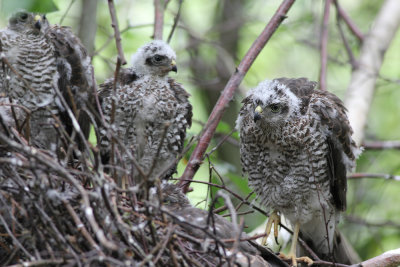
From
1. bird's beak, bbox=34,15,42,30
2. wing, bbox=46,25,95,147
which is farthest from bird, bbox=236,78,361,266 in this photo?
bird's beak, bbox=34,15,42,30

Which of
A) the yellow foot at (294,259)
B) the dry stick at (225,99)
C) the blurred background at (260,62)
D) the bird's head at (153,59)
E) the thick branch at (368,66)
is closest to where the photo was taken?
the dry stick at (225,99)

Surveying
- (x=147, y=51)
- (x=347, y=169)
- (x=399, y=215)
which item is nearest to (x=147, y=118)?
(x=147, y=51)

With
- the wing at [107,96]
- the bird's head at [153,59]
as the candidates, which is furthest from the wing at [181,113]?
the wing at [107,96]

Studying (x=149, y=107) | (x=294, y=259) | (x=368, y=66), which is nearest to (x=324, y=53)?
(x=368, y=66)

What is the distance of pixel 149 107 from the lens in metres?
4.46

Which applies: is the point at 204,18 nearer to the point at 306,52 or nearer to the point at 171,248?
the point at 306,52

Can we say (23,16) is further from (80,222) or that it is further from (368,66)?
(368,66)

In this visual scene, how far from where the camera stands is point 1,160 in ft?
9.34

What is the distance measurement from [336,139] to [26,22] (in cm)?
255

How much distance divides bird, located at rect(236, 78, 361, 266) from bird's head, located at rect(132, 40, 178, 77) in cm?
76

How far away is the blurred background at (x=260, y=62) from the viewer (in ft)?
22.4

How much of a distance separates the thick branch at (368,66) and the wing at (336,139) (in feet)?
2.90

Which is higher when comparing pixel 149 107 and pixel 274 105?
pixel 274 105

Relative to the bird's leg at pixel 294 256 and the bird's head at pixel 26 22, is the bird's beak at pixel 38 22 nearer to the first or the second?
the bird's head at pixel 26 22
